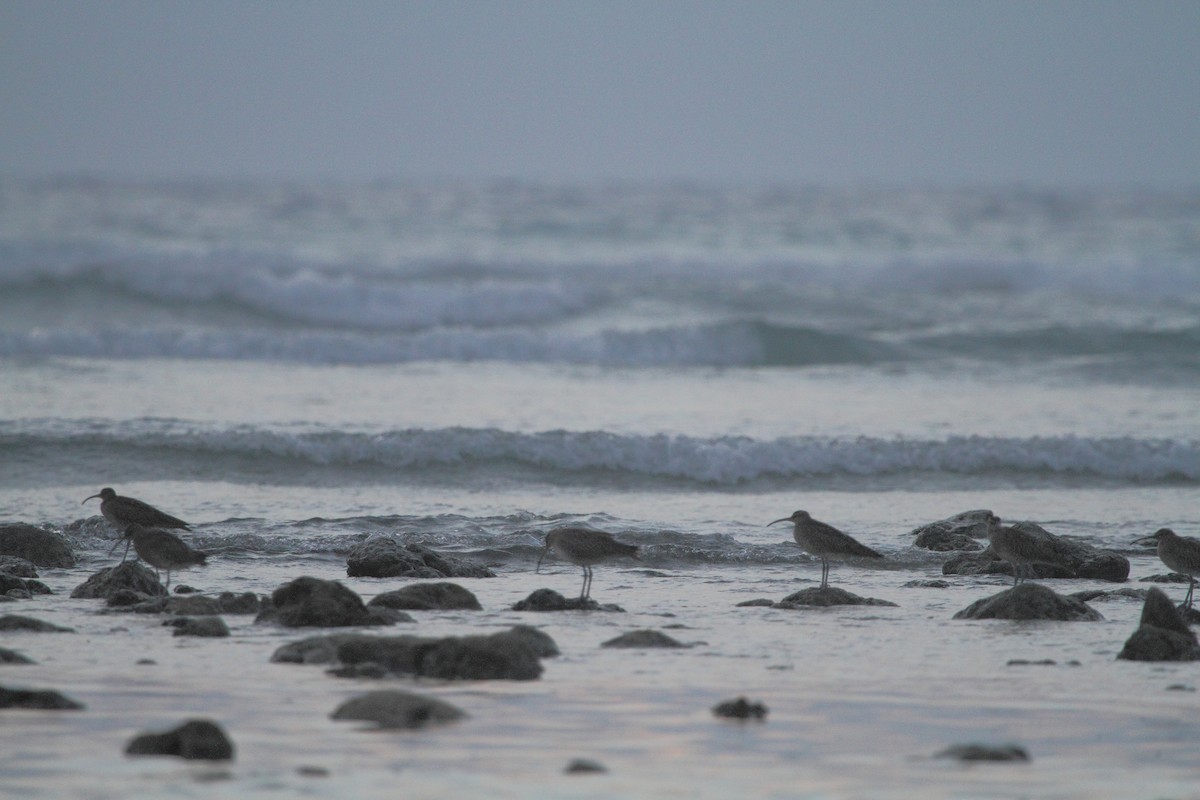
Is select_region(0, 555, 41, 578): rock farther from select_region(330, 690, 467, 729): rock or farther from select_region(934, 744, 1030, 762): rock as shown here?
select_region(934, 744, 1030, 762): rock

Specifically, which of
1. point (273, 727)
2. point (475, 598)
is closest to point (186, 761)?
point (273, 727)

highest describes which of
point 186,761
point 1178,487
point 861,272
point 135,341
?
point 861,272

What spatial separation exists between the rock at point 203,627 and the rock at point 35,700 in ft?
4.43

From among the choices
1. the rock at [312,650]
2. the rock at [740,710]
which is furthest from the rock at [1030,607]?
the rock at [312,650]

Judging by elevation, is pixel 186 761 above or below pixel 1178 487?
Result: below

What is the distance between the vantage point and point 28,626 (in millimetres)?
7352

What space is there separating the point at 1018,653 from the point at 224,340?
51.8ft

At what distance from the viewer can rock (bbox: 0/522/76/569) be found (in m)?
9.29

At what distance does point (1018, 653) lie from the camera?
730 centimetres

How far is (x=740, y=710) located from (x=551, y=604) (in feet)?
7.81

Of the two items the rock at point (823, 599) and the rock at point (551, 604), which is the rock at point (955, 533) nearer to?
the rock at point (823, 599)

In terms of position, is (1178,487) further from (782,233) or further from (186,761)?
(782,233)

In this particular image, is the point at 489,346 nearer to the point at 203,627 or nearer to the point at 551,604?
the point at 551,604

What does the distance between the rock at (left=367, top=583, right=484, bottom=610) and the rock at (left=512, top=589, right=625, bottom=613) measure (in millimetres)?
258
